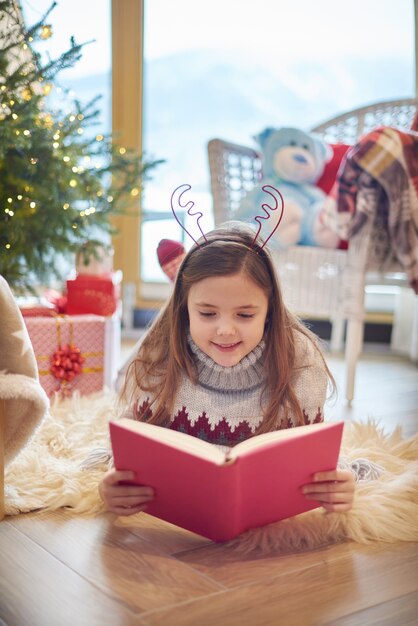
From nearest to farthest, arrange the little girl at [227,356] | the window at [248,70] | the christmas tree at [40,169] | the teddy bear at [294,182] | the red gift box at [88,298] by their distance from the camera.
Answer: the little girl at [227,356]
the christmas tree at [40,169]
the red gift box at [88,298]
the teddy bear at [294,182]
the window at [248,70]

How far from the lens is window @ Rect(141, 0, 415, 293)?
3.06 m

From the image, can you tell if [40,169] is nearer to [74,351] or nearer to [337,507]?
[74,351]

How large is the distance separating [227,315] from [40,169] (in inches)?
38.8

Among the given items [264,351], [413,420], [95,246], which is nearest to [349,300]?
[413,420]

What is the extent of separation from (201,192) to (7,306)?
2.16 metres

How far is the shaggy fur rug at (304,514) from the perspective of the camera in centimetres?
119

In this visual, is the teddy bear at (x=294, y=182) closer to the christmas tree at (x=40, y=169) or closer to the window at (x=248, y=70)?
the christmas tree at (x=40, y=169)

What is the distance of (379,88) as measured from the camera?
3.13 m

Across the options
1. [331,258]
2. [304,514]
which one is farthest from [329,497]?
[331,258]

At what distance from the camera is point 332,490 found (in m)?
1.15

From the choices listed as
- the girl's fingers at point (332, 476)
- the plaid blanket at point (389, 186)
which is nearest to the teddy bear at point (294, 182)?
the plaid blanket at point (389, 186)

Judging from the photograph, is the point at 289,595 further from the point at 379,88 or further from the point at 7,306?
the point at 379,88

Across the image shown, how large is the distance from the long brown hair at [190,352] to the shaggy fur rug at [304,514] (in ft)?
0.53

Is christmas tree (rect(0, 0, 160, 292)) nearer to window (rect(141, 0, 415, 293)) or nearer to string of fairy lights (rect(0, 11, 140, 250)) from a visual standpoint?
string of fairy lights (rect(0, 11, 140, 250))
